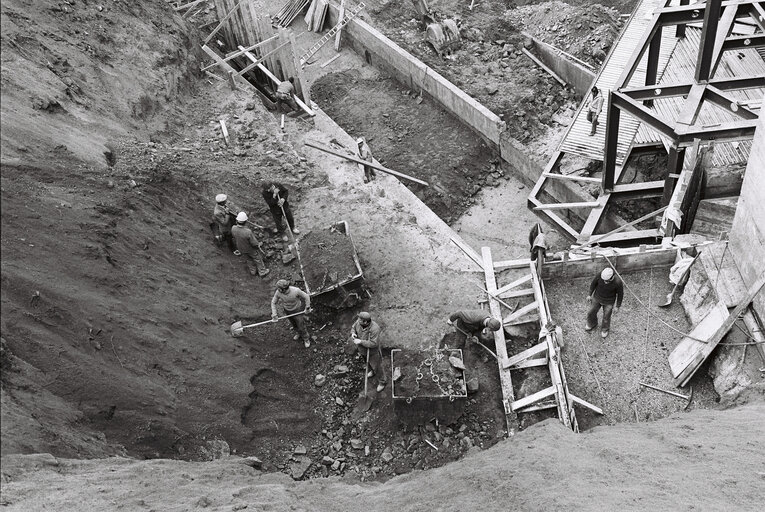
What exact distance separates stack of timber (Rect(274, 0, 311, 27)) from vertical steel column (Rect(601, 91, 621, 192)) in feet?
33.2

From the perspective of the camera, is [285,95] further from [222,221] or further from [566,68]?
[566,68]

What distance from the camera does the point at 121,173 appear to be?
982cm

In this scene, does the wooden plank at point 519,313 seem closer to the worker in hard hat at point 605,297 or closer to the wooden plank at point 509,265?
the worker in hard hat at point 605,297

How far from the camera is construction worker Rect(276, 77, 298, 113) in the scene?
13666 millimetres

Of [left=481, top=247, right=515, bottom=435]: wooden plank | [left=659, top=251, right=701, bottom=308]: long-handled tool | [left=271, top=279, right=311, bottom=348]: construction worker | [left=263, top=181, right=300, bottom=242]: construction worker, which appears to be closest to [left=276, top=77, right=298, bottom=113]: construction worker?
[left=263, top=181, right=300, bottom=242]: construction worker

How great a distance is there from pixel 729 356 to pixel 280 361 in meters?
6.04

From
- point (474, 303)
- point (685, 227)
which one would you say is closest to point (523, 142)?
point (685, 227)

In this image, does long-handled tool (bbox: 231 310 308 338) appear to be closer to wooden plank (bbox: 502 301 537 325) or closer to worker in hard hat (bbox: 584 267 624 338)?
wooden plank (bbox: 502 301 537 325)

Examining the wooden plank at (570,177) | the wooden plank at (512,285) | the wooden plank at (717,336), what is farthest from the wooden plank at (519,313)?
the wooden plank at (570,177)

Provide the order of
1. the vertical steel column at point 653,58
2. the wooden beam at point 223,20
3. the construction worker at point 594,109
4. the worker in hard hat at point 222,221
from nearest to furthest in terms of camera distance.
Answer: the worker in hard hat at point 222,221 → the vertical steel column at point 653,58 → the construction worker at point 594,109 → the wooden beam at point 223,20

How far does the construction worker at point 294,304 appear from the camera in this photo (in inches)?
357

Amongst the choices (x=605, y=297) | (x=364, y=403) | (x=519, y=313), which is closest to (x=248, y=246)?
(x=364, y=403)

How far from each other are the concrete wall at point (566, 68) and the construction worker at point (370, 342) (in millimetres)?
8468

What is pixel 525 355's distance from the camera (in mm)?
8914
